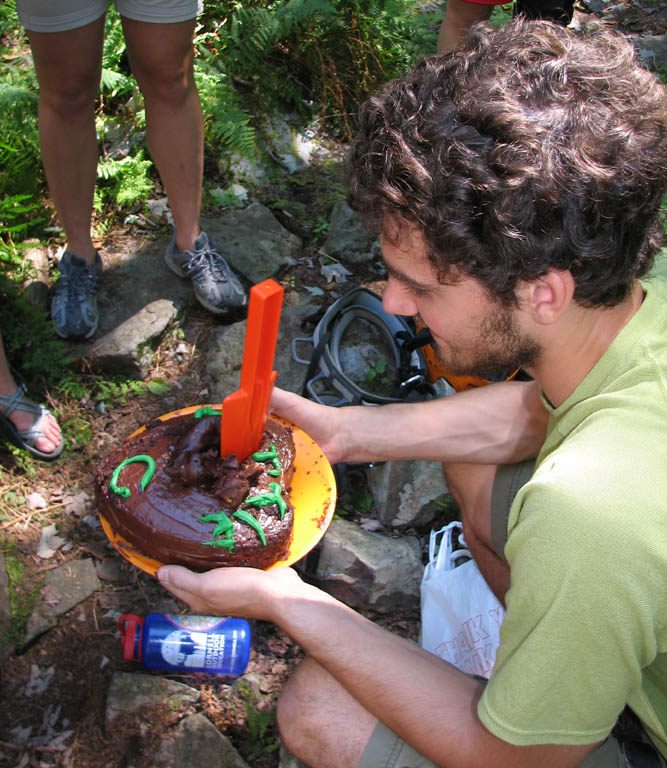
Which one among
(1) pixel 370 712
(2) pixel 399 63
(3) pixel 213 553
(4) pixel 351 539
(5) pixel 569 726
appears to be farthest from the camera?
(2) pixel 399 63

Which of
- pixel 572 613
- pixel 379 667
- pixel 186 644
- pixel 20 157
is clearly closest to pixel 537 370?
pixel 572 613

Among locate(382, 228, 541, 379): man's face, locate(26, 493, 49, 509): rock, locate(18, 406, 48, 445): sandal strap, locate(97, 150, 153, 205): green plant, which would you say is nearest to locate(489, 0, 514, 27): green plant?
locate(97, 150, 153, 205): green plant

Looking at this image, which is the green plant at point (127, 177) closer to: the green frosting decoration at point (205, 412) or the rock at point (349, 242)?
the rock at point (349, 242)

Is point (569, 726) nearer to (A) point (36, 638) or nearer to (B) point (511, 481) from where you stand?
(B) point (511, 481)

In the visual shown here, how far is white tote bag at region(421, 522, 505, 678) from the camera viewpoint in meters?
2.48

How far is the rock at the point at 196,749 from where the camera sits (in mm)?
2375

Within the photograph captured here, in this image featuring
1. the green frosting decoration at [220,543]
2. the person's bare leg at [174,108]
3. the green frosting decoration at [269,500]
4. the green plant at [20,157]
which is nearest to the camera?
the green frosting decoration at [220,543]

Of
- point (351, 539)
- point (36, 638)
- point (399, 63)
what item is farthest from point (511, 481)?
point (399, 63)

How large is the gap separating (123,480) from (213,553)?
43 cm

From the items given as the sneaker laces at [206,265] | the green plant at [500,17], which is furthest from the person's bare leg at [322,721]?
the green plant at [500,17]

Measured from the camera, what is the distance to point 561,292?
177cm

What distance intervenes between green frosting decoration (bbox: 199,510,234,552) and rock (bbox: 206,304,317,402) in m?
1.36

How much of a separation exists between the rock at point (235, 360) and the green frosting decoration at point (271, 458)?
116 cm

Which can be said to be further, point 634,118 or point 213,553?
point 213,553
